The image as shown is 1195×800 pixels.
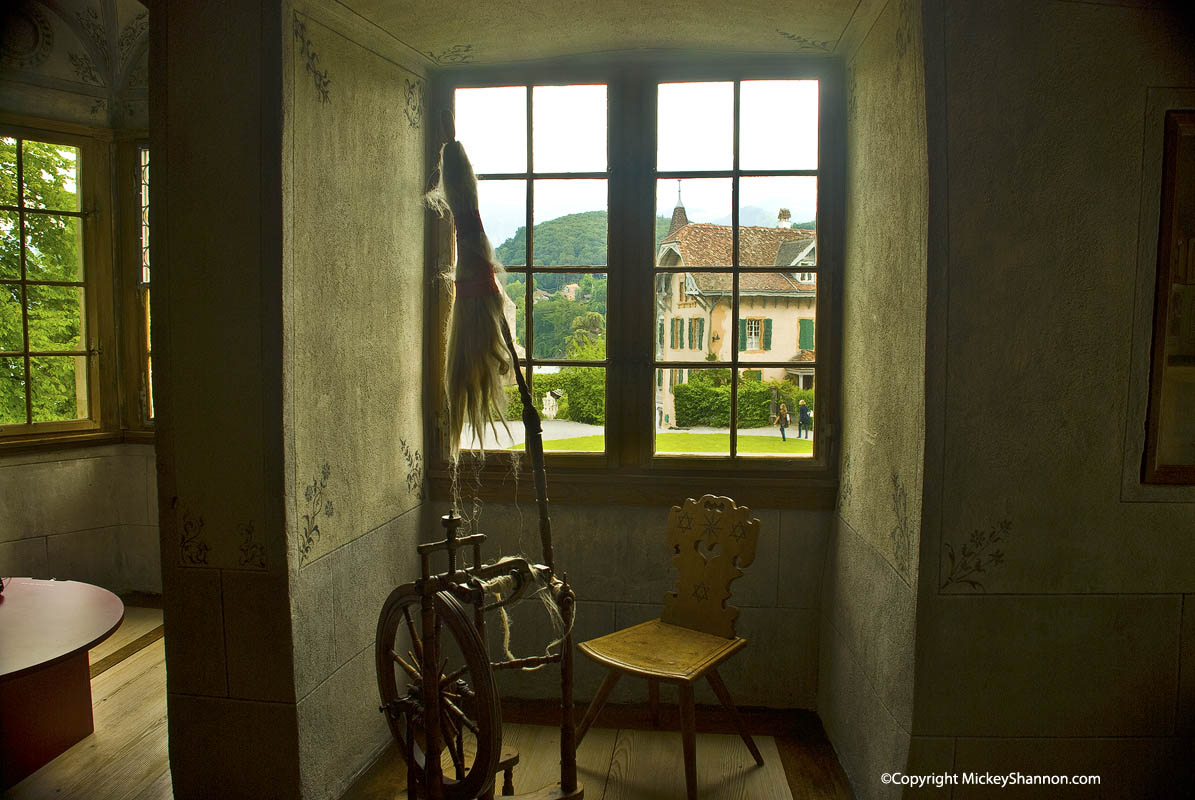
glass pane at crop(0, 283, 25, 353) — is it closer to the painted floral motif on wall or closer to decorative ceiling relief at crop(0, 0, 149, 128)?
decorative ceiling relief at crop(0, 0, 149, 128)

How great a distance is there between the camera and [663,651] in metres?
2.43

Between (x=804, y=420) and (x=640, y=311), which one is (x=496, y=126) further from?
(x=804, y=420)

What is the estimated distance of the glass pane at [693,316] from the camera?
2.96 metres

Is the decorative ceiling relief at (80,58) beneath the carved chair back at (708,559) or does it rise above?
above

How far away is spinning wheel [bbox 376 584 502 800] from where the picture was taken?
5.52 feet

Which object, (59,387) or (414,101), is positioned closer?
(414,101)

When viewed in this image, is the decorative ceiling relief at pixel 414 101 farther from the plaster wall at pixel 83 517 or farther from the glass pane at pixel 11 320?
the plaster wall at pixel 83 517

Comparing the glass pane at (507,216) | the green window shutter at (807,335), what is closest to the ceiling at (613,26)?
the glass pane at (507,216)

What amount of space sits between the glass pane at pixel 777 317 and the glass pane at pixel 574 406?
572 millimetres

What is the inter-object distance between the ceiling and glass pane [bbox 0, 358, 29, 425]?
100 inches

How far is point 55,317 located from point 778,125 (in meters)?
3.54

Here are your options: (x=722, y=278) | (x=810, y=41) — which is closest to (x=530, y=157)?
(x=722, y=278)

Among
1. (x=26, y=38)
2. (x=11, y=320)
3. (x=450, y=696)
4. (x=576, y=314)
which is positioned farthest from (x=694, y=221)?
(x=26, y=38)

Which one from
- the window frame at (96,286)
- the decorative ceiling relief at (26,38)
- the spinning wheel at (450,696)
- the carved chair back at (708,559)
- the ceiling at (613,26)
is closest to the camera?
the spinning wheel at (450,696)
